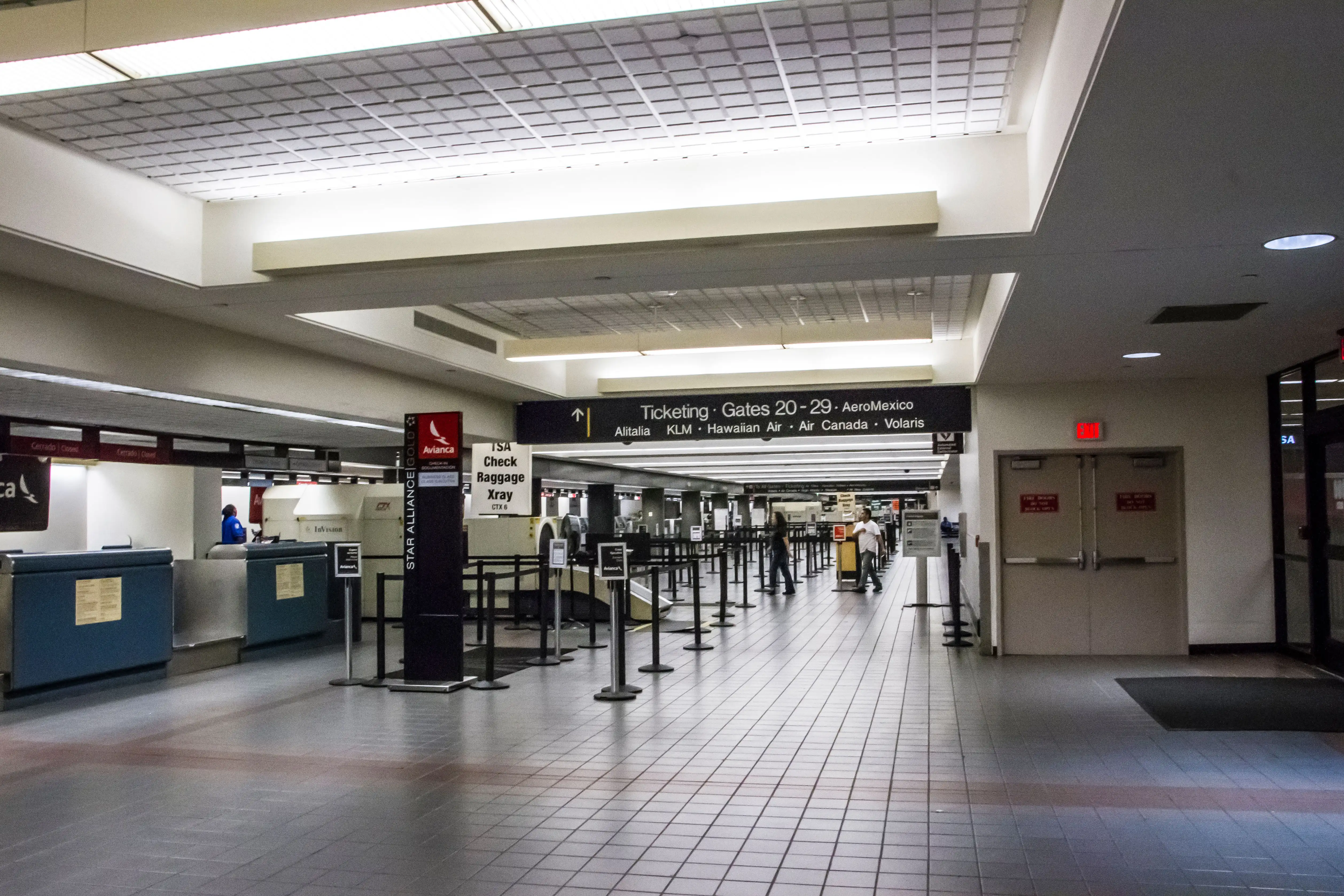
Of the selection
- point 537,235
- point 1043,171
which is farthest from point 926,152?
point 537,235

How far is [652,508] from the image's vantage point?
34.3 meters

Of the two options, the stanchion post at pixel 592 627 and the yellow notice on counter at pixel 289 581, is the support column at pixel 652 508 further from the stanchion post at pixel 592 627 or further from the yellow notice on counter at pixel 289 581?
the yellow notice on counter at pixel 289 581

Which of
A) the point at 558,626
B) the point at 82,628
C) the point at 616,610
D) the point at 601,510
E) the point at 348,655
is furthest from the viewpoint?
the point at 601,510

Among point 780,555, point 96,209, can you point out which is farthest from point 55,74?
point 780,555

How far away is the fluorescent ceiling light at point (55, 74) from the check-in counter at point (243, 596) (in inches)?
256

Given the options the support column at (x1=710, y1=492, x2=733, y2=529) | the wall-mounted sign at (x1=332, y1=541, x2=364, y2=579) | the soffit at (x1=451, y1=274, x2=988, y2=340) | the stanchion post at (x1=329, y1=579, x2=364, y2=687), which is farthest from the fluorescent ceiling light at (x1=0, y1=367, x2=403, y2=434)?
the support column at (x1=710, y1=492, x2=733, y2=529)

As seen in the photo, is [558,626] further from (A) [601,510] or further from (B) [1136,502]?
(A) [601,510]

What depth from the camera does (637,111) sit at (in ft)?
16.7

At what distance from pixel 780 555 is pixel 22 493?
12.0 m

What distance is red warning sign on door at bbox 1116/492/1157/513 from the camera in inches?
414

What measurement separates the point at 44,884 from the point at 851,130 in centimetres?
492

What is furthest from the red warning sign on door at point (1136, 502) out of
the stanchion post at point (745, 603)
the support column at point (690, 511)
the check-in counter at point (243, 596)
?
the support column at point (690, 511)

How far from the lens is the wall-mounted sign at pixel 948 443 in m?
12.0

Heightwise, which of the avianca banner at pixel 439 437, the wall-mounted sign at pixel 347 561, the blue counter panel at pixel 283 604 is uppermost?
the avianca banner at pixel 439 437
